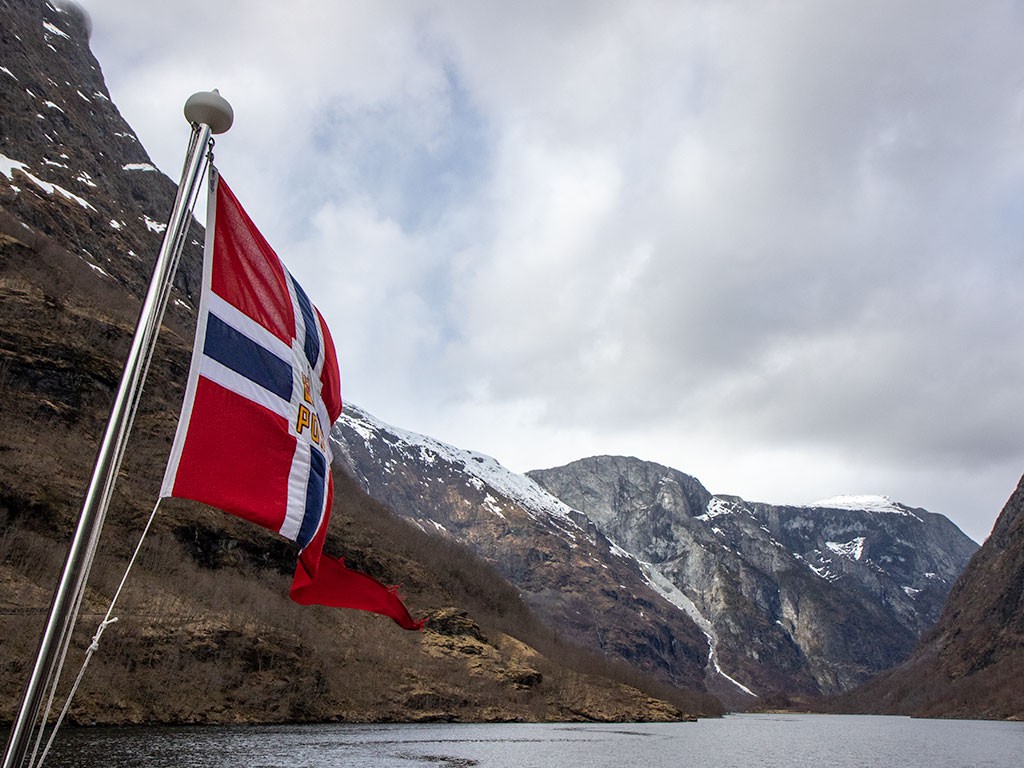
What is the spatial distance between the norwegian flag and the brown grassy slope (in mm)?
62949

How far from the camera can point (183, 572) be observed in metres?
110

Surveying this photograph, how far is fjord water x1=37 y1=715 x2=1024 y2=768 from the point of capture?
169ft

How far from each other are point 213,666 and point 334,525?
73731mm

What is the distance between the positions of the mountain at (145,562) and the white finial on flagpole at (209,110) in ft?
221

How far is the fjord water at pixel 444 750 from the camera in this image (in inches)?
2029

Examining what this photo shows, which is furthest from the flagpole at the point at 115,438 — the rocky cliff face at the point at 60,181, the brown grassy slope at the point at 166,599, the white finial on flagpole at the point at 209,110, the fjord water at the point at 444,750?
the rocky cliff face at the point at 60,181

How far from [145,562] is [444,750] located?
5763 cm

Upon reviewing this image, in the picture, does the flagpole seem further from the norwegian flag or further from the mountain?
the mountain

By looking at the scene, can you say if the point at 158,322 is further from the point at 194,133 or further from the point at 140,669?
the point at 140,669

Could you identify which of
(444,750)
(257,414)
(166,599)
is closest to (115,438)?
(257,414)

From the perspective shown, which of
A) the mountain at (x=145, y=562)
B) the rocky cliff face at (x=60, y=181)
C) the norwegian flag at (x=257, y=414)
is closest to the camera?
the norwegian flag at (x=257, y=414)

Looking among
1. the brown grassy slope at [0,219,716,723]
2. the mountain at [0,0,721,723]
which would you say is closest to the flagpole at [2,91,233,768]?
the brown grassy slope at [0,219,716,723]

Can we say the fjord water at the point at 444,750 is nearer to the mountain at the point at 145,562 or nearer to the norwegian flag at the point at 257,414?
the mountain at the point at 145,562

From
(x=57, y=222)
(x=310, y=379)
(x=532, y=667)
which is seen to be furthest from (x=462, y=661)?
(x=310, y=379)
